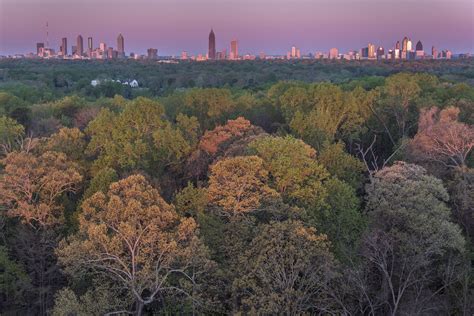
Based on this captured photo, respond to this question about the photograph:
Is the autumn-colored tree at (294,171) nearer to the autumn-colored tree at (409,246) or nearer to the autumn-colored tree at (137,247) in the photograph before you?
the autumn-colored tree at (409,246)

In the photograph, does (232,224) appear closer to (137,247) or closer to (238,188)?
(238,188)

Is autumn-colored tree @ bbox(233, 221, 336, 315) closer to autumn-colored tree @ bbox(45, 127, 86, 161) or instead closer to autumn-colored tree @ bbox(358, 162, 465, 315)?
autumn-colored tree @ bbox(358, 162, 465, 315)

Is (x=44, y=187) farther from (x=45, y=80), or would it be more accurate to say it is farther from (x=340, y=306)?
(x=45, y=80)

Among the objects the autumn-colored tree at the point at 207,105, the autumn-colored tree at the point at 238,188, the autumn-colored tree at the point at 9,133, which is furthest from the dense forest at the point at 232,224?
the autumn-colored tree at the point at 207,105

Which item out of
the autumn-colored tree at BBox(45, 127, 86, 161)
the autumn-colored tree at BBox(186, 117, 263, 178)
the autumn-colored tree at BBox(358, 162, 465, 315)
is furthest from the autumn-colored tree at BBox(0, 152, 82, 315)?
the autumn-colored tree at BBox(358, 162, 465, 315)

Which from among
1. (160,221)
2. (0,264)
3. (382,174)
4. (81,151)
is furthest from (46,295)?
(382,174)

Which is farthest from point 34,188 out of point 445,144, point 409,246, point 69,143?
point 445,144

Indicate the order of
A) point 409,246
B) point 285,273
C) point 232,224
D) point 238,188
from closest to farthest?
point 285,273 < point 409,246 < point 232,224 < point 238,188
